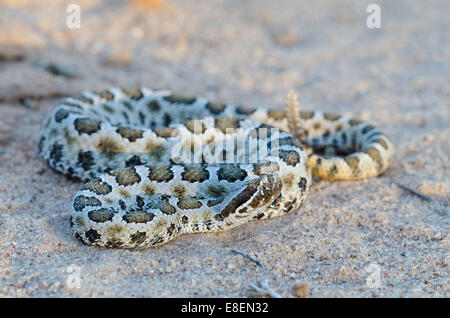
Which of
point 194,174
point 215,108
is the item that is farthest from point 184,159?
point 215,108

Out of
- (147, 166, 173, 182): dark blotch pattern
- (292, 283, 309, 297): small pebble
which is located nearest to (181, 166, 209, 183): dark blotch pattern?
(147, 166, 173, 182): dark blotch pattern

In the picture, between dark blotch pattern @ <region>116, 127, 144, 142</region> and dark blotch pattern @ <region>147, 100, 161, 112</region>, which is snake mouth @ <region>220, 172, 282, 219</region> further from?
dark blotch pattern @ <region>147, 100, 161, 112</region>

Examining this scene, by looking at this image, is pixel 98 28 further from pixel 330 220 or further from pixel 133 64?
pixel 330 220

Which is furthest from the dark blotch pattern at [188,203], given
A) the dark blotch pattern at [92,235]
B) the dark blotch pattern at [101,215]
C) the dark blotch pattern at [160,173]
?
the dark blotch pattern at [92,235]

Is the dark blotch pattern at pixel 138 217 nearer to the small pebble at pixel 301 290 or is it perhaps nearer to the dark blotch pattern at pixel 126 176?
the dark blotch pattern at pixel 126 176

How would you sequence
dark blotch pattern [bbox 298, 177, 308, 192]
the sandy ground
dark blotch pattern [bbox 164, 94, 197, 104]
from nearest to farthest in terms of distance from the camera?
the sandy ground
dark blotch pattern [bbox 298, 177, 308, 192]
dark blotch pattern [bbox 164, 94, 197, 104]
